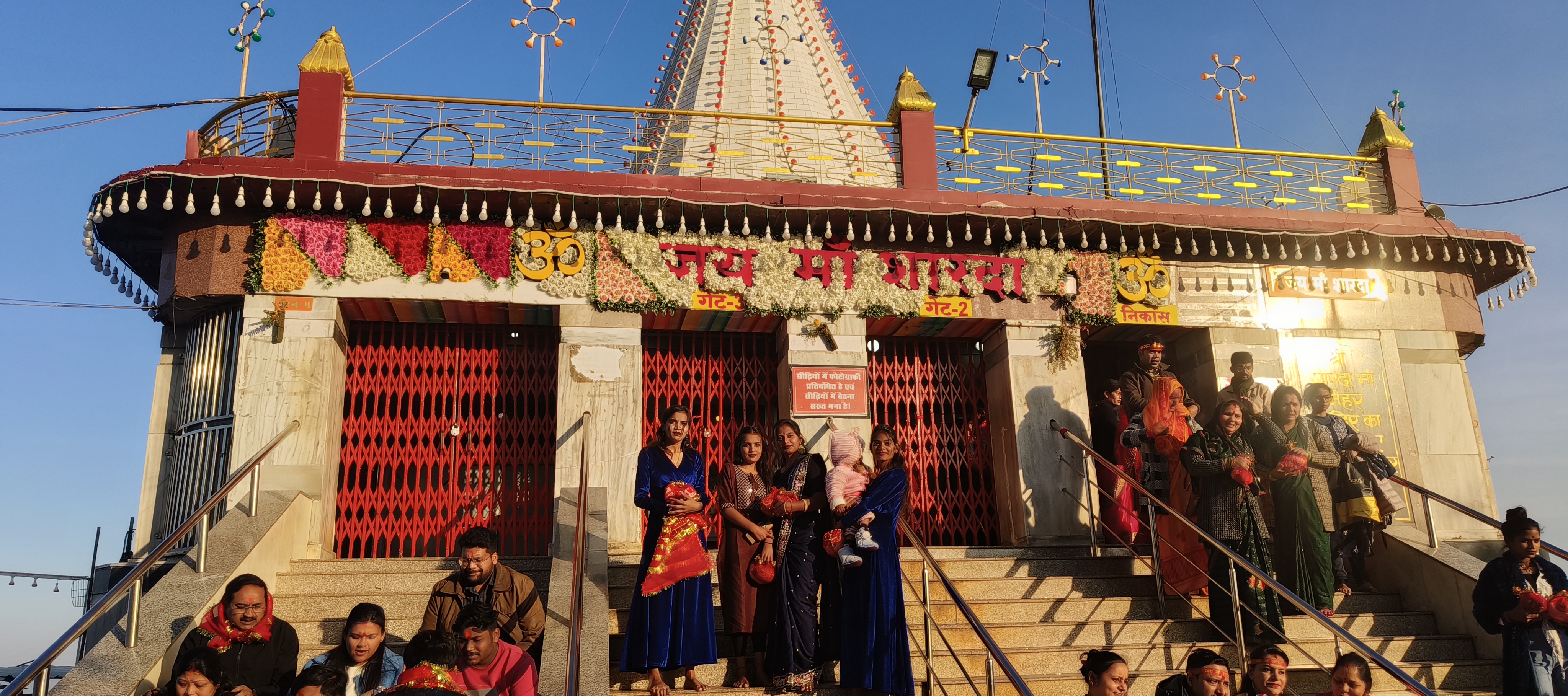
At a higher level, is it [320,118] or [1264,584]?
[320,118]

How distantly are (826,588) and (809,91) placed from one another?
37.1ft

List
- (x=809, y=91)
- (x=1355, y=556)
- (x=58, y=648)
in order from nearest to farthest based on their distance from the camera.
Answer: (x=58, y=648), (x=1355, y=556), (x=809, y=91)

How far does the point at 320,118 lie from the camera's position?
10461mm

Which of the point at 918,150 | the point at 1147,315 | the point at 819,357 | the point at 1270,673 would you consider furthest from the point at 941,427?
the point at 1270,673

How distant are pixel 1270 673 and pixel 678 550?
3324 mm

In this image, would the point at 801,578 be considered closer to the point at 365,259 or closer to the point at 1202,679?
the point at 1202,679

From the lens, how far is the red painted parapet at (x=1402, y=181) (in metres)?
12.1

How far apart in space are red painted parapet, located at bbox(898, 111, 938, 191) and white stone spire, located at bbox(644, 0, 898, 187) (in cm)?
123

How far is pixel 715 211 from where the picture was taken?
10586mm

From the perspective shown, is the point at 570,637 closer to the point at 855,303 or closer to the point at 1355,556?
the point at 855,303

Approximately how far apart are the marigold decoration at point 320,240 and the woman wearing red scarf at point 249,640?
14.4 feet

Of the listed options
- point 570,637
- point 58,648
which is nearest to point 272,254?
point 58,648

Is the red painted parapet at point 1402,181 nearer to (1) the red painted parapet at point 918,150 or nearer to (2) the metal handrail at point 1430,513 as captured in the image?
(2) the metal handrail at point 1430,513

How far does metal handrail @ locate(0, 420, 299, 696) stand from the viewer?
17.6 ft
